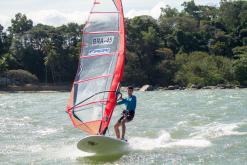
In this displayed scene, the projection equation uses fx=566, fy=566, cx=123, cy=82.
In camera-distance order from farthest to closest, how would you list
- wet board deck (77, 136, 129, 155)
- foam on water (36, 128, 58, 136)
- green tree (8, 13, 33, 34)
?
green tree (8, 13, 33, 34) < foam on water (36, 128, 58, 136) < wet board deck (77, 136, 129, 155)

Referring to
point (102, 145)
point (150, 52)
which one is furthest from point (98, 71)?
point (150, 52)

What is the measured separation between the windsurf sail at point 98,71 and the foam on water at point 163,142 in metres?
1.13

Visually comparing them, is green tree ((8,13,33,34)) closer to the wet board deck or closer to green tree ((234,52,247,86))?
green tree ((234,52,247,86))

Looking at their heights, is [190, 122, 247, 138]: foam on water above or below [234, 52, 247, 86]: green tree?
above

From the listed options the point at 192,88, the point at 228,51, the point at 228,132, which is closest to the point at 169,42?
the point at 228,51

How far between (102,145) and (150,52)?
56.1 meters

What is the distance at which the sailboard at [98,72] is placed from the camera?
1188 centimetres

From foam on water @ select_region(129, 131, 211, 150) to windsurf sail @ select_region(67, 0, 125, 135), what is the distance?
113 cm

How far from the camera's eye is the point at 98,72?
1206cm

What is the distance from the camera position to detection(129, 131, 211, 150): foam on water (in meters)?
12.4

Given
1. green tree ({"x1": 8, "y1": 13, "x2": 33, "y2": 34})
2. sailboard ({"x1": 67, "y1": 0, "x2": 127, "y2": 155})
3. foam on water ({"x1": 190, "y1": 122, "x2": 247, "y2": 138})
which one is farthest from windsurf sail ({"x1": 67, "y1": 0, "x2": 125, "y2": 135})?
green tree ({"x1": 8, "y1": 13, "x2": 33, "y2": 34})

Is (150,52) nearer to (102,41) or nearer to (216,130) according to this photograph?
(216,130)

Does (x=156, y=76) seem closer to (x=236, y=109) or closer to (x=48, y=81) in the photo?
(x=48, y=81)

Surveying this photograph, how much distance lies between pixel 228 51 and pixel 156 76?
35.8 ft
